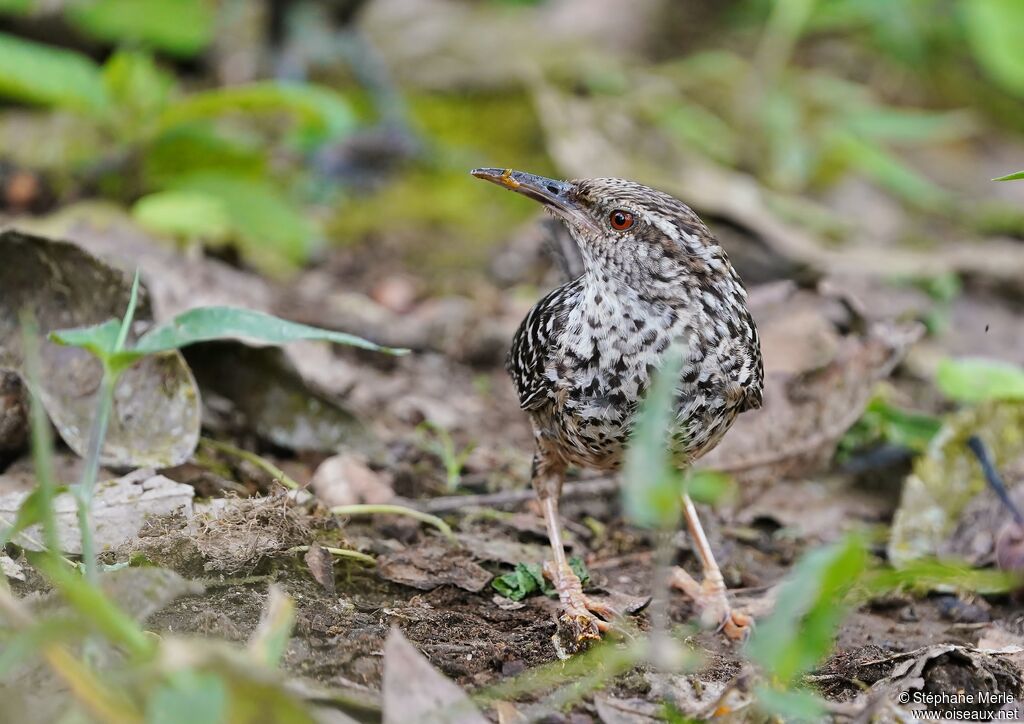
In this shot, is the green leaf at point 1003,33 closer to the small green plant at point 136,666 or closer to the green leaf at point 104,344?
the green leaf at point 104,344

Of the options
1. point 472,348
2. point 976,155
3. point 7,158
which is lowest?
point 976,155

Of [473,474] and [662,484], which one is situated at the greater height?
[662,484]

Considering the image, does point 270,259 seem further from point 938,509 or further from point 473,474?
point 938,509

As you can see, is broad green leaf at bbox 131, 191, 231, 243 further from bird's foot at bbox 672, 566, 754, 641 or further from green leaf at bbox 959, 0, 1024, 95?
green leaf at bbox 959, 0, 1024, 95

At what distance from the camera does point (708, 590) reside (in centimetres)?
417

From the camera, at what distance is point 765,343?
18.7 feet

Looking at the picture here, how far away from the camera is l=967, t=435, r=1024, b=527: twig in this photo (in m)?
4.30

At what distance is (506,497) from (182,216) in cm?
288

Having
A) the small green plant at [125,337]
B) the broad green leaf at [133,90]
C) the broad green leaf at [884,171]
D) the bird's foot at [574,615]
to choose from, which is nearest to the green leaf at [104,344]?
the small green plant at [125,337]

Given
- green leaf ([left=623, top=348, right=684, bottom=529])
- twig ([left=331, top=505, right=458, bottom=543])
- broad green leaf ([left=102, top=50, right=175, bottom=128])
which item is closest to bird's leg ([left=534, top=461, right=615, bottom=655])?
twig ([left=331, top=505, right=458, bottom=543])

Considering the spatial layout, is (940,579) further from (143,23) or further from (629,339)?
(143,23)

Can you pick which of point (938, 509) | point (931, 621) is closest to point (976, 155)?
point (938, 509)

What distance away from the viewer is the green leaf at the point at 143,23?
847cm

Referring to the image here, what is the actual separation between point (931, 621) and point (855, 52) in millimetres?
9550
